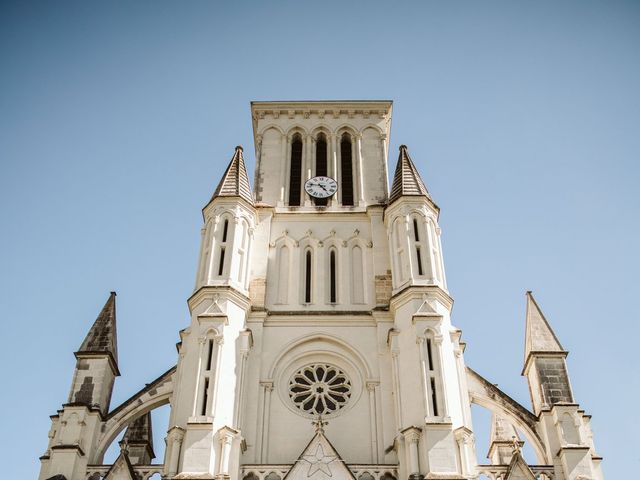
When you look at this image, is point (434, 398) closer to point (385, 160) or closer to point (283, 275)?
point (283, 275)

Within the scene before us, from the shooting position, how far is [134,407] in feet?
85.0

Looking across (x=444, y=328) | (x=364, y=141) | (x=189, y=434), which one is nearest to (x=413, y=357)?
(x=444, y=328)

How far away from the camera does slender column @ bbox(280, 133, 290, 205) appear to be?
110ft

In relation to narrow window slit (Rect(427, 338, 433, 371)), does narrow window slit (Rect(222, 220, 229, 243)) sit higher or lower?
higher

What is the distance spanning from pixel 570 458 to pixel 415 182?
11945mm

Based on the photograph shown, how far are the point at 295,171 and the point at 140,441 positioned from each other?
13.1m

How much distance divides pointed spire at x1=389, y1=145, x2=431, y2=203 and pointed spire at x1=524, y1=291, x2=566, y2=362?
19.7 ft

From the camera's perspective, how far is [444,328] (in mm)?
26188

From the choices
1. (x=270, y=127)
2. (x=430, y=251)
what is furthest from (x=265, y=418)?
(x=270, y=127)

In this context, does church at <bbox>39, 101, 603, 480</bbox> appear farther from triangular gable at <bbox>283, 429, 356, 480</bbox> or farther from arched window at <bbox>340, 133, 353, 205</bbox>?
arched window at <bbox>340, 133, 353, 205</bbox>

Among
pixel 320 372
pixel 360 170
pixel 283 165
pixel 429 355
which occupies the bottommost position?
pixel 429 355

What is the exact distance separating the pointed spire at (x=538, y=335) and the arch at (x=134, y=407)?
39.2 ft

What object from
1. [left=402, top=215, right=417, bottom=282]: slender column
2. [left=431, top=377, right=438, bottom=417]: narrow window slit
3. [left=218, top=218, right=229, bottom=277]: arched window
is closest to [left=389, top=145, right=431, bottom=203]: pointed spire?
[left=402, top=215, right=417, bottom=282]: slender column

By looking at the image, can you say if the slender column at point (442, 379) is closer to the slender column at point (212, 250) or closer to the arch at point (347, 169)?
the slender column at point (212, 250)
